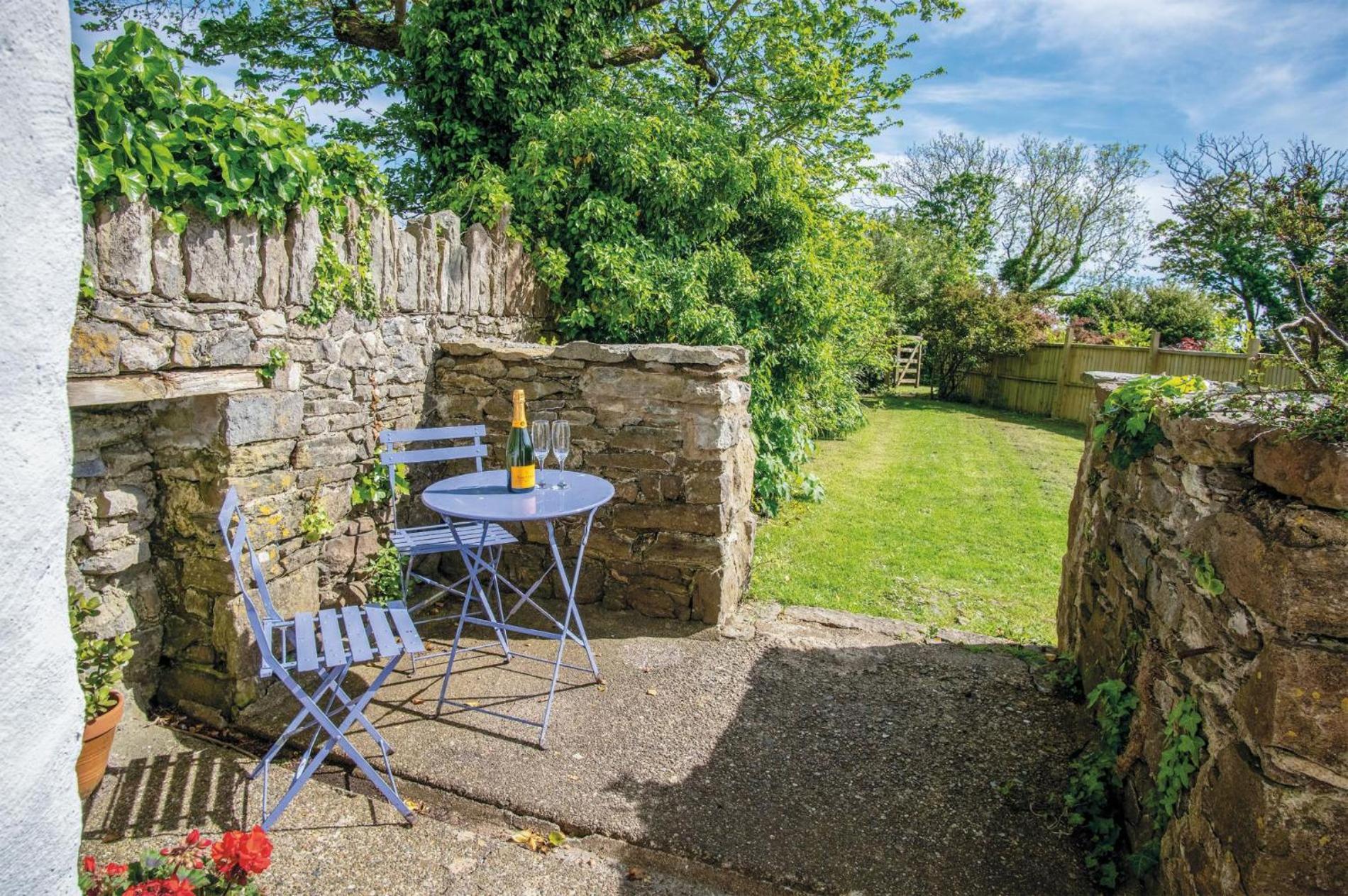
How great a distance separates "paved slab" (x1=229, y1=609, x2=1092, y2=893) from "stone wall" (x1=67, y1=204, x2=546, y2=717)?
81 centimetres

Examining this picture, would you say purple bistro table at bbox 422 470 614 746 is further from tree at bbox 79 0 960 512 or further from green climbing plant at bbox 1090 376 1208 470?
green climbing plant at bbox 1090 376 1208 470

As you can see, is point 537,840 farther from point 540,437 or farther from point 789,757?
point 540,437

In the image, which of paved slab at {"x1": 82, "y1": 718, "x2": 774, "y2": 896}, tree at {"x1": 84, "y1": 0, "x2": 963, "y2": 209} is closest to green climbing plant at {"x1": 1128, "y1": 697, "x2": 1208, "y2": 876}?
paved slab at {"x1": 82, "y1": 718, "x2": 774, "y2": 896}

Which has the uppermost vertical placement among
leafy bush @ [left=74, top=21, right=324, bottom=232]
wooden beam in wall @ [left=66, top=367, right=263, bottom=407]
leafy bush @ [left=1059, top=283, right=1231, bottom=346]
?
leafy bush @ [left=1059, top=283, right=1231, bottom=346]

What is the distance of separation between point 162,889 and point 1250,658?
258 centimetres

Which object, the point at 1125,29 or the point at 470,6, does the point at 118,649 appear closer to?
the point at 470,6

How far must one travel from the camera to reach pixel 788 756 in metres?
2.88

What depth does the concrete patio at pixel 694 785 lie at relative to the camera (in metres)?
2.27

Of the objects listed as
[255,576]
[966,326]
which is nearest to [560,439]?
[255,576]

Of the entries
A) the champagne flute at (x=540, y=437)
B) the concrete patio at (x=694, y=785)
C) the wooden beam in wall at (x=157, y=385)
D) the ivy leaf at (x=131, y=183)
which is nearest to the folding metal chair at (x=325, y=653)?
the concrete patio at (x=694, y=785)

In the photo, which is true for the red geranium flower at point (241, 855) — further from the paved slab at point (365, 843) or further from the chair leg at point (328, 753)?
the chair leg at point (328, 753)

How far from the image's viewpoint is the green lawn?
4.80 m

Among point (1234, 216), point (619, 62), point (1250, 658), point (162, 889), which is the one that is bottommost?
point (162, 889)

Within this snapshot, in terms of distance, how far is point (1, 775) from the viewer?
81cm
